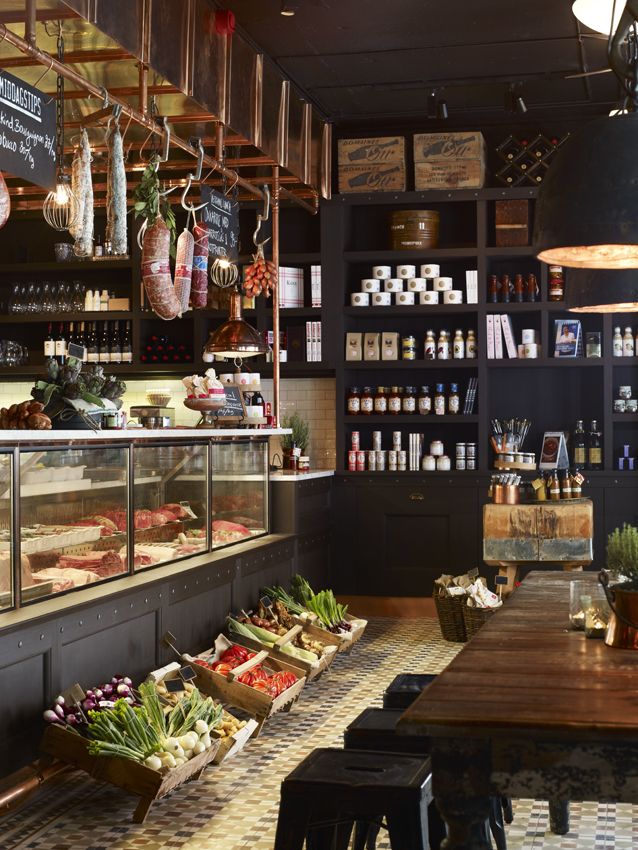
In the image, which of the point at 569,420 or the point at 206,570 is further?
the point at 569,420

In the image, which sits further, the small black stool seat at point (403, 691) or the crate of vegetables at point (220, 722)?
the crate of vegetables at point (220, 722)

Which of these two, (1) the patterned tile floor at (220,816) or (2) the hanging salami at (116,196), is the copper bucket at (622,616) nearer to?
(1) the patterned tile floor at (220,816)

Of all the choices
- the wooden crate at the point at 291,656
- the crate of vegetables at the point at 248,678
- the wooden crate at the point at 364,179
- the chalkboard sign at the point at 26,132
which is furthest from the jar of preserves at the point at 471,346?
the chalkboard sign at the point at 26,132

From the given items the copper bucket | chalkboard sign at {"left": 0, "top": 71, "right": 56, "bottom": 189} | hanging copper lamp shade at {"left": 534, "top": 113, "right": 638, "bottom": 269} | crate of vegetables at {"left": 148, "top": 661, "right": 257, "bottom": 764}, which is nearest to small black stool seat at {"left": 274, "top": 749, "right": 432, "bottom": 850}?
the copper bucket

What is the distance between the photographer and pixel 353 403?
358 inches

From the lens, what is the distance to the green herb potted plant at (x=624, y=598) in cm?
299

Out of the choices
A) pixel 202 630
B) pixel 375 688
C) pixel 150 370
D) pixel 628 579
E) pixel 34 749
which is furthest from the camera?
pixel 150 370

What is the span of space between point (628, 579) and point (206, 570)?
338cm

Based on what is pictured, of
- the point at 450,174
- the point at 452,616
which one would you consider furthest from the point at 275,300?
the point at 452,616

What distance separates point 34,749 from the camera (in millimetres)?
4348

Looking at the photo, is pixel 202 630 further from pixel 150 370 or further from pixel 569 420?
pixel 569 420

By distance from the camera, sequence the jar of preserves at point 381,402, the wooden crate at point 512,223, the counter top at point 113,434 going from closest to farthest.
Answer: the counter top at point 113,434, the wooden crate at point 512,223, the jar of preserves at point 381,402

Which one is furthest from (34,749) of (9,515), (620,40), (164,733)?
(620,40)

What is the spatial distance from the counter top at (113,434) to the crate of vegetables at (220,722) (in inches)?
43.6
